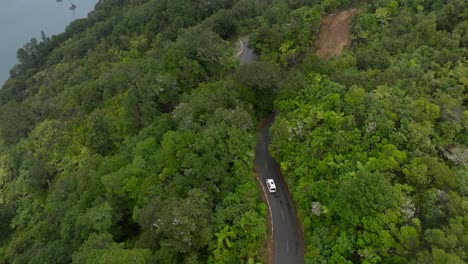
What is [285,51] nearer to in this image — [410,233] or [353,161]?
[353,161]

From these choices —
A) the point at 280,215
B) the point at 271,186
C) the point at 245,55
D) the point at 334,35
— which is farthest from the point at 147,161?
the point at 334,35

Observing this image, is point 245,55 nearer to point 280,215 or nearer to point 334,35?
point 334,35

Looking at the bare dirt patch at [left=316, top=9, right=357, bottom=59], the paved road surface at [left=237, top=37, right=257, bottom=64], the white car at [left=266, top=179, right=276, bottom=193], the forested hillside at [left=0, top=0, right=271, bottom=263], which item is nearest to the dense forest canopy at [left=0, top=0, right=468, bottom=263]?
the forested hillside at [left=0, top=0, right=271, bottom=263]

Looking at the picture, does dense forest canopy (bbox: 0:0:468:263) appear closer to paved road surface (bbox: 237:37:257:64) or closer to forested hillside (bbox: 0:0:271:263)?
forested hillside (bbox: 0:0:271:263)

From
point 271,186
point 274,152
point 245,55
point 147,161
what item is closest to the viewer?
point 271,186

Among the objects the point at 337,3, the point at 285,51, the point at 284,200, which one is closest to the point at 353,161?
the point at 284,200

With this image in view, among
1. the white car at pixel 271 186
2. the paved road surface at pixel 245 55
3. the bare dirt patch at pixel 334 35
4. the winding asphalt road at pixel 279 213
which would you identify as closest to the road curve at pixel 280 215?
the winding asphalt road at pixel 279 213
